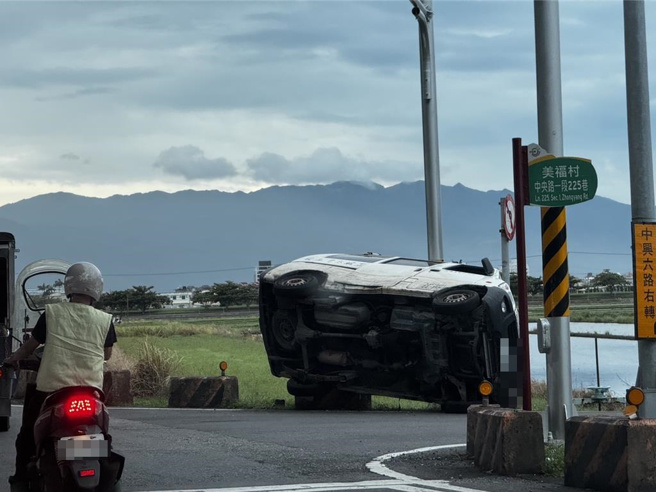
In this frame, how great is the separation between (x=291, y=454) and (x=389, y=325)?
6431mm

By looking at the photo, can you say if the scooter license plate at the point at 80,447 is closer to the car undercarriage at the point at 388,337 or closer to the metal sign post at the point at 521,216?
the metal sign post at the point at 521,216

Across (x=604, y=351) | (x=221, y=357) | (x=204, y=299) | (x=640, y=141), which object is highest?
(x=204, y=299)

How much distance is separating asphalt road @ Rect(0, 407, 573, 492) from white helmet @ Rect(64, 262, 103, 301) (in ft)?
7.89

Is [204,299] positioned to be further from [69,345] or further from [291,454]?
[69,345]

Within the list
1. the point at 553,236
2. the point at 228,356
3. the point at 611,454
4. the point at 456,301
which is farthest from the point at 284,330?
the point at 228,356

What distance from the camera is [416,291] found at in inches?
699

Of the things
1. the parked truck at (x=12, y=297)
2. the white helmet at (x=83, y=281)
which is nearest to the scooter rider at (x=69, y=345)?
the white helmet at (x=83, y=281)

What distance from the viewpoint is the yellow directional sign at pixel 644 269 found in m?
11.5

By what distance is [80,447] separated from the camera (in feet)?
22.6

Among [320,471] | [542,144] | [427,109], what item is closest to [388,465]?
[320,471]

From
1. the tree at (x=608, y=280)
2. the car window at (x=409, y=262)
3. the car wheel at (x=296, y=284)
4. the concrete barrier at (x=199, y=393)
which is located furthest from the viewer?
the tree at (x=608, y=280)

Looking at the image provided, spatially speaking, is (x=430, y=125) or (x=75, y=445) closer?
(x=75, y=445)

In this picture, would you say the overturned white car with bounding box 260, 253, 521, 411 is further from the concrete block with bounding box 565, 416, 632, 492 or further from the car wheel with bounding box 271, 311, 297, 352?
the concrete block with bounding box 565, 416, 632, 492

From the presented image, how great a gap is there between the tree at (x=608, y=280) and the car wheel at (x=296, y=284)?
273 feet
